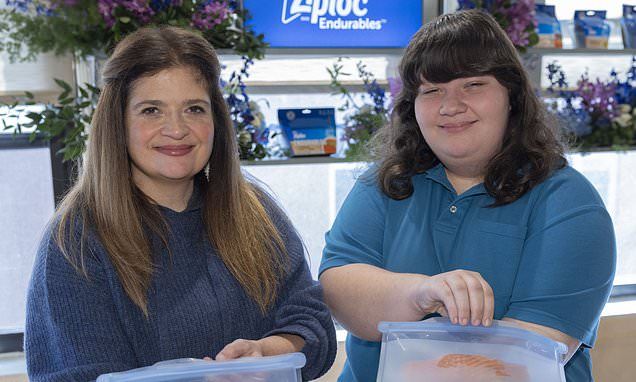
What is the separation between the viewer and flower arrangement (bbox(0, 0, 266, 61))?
1.87 metres

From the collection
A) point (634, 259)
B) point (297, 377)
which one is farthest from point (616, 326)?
point (297, 377)

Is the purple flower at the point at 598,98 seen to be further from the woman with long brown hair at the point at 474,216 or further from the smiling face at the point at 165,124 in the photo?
the smiling face at the point at 165,124

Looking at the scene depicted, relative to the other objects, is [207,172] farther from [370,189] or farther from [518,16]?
[518,16]

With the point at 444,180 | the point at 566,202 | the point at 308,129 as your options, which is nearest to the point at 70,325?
the point at 444,180

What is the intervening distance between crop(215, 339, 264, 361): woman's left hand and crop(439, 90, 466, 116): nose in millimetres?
558

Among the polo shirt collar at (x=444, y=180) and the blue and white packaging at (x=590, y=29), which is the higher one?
the blue and white packaging at (x=590, y=29)

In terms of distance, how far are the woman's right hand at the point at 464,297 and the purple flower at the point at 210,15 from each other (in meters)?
1.26

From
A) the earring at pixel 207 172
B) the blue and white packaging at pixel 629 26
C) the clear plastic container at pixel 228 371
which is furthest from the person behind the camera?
the blue and white packaging at pixel 629 26

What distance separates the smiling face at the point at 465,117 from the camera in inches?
49.5

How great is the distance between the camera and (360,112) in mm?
2283

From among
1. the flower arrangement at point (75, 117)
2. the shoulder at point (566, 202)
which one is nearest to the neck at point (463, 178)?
the shoulder at point (566, 202)

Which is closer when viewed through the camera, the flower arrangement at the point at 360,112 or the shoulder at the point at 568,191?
the shoulder at the point at 568,191

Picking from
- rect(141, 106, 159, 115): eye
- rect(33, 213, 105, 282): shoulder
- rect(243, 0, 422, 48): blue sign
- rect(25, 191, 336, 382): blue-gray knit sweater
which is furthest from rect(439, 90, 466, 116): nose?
rect(243, 0, 422, 48): blue sign

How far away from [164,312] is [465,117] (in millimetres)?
673
